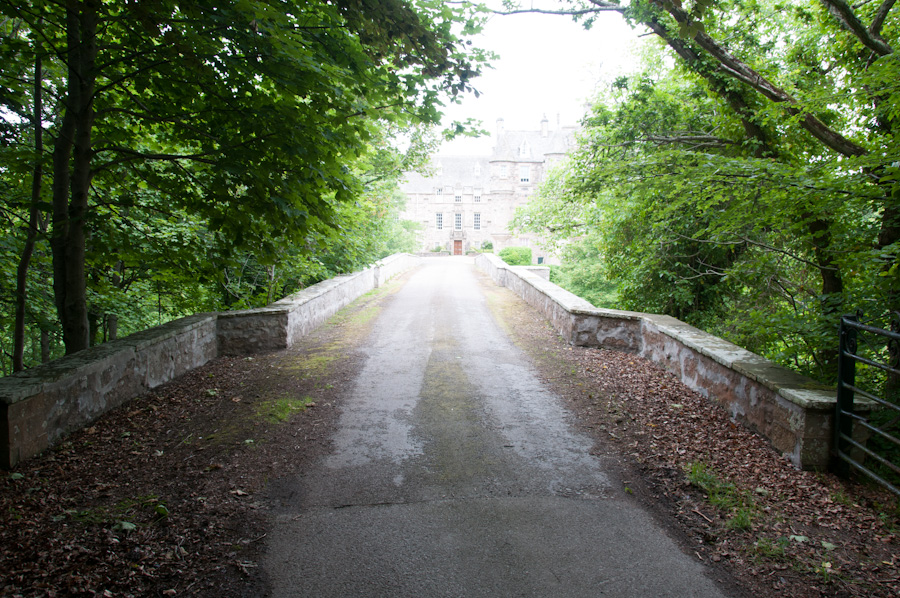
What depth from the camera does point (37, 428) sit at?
12.3 ft

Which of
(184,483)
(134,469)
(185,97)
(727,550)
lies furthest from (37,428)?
(727,550)

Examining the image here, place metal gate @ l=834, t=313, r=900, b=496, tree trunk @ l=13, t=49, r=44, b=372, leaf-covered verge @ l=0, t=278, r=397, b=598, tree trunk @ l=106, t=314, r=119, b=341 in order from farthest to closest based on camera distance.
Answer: tree trunk @ l=106, t=314, r=119, b=341 < tree trunk @ l=13, t=49, r=44, b=372 < metal gate @ l=834, t=313, r=900, b=496 < leaf-covered verge @ l=0, t=278, r=397, b=598

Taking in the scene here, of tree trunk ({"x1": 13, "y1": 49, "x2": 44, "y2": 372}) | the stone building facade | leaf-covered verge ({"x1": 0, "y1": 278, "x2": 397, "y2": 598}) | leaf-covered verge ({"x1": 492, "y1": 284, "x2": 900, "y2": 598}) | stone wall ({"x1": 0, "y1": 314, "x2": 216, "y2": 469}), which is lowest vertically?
leaf-covered verge ({"x1": 0, "y1": 278, "x2": 397, "y2": 598})

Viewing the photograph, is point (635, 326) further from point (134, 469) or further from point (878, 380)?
point (134, 469)

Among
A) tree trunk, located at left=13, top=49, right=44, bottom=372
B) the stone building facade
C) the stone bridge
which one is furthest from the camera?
the stone building facade

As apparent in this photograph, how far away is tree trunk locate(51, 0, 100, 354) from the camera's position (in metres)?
4.74

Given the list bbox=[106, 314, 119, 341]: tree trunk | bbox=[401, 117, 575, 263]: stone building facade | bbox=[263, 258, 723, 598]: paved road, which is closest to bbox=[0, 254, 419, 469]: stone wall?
bbox=[263, 258, 723, 598]: paved road

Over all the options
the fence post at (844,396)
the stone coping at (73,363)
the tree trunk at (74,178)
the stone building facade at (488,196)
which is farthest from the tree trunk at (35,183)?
the stone building facade at (488,196)

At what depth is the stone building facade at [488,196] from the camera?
58.4 metres

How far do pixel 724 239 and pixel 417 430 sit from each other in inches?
236

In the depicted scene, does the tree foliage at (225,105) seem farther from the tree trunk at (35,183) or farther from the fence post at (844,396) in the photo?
the fence post at (844,396)

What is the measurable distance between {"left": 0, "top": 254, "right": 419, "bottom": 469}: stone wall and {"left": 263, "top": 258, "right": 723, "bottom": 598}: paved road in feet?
6.58

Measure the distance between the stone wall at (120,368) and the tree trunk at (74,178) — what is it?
1.96 feet

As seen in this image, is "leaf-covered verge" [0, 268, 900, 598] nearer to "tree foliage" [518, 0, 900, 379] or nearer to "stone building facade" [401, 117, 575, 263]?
"tree foliage" [518, 0, 900, 379]
